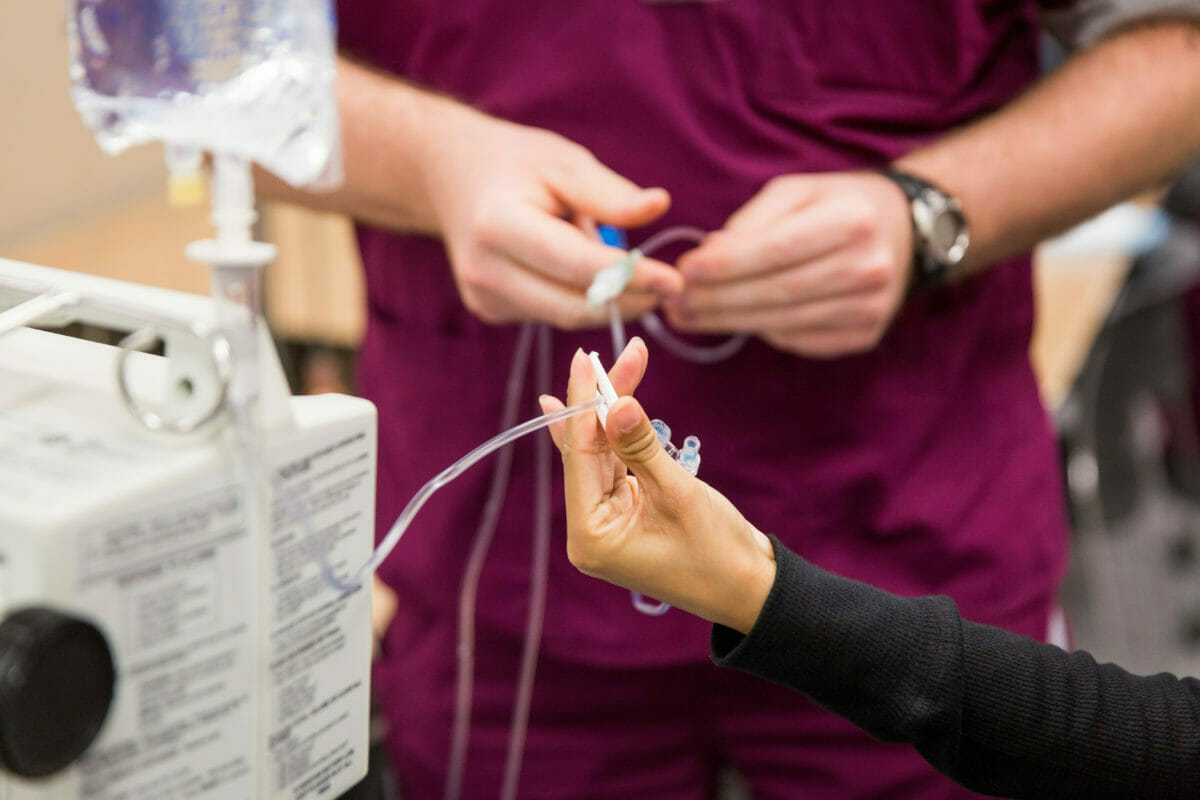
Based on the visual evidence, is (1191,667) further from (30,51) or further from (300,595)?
(30,51)

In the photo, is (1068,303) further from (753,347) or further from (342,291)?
(753,347)

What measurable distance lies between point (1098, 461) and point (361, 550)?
127 centimetres

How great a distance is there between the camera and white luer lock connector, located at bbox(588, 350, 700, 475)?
44 centimetres

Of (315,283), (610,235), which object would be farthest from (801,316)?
(315,283)

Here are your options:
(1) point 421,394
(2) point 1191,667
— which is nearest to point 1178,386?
(2) point 1191,667

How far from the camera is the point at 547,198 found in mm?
645

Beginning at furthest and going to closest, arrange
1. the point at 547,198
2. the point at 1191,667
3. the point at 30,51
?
1. the point at 1191,667
2. the point at 30,51
3. the point at 547,198

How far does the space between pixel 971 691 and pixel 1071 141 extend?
467 mm

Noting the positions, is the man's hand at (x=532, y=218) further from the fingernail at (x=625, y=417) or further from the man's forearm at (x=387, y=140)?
the fingernail at (x=625, y=417)

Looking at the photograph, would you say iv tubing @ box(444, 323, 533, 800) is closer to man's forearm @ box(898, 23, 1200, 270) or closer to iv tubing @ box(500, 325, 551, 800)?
iv tubing @ box(500, 325, 551, 800)

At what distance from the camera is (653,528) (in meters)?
0.43

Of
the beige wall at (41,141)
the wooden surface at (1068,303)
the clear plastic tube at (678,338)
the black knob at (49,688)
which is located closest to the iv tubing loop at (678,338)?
the clear plastic tube at (678,338)

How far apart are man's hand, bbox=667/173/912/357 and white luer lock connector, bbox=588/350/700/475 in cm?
18

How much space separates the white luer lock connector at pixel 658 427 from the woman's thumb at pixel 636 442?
0.01 meters
